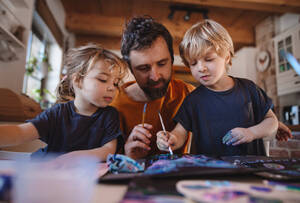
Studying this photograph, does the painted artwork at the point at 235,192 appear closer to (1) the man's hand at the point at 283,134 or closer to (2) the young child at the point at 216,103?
(2) the young child at the point at 216,103

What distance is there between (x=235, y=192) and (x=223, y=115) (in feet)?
2.30

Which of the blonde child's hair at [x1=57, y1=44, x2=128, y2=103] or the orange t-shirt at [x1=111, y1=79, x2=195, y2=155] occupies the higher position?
the blonde child's hair at [x1=57, y1=44, x2=128, y2=103]

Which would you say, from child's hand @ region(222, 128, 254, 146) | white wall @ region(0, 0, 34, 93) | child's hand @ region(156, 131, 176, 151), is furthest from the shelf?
child's hand @ region(222, 128, 254, 146)

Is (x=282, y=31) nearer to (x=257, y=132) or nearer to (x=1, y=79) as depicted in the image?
(x=257, y=132)

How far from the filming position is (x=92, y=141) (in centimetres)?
89

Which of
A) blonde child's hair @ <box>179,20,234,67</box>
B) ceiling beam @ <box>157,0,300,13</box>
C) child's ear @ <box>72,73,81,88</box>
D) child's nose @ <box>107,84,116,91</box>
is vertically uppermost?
ceiling beam @ <box>157,0,300,13</box>

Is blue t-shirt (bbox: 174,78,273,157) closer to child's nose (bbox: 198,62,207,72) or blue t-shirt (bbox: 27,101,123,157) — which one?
child's nose (bbox: 198,62,207,72)

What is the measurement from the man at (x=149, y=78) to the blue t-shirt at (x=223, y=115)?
19 centimetres

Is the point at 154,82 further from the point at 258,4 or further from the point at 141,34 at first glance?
the point at 258,4

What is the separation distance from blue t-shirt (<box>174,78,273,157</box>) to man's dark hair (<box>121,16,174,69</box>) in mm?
388

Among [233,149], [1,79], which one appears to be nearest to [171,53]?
[233,149]

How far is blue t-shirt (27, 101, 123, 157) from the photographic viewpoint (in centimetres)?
87

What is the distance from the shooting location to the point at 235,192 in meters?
0.29

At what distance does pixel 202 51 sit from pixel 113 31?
11.6 feet
